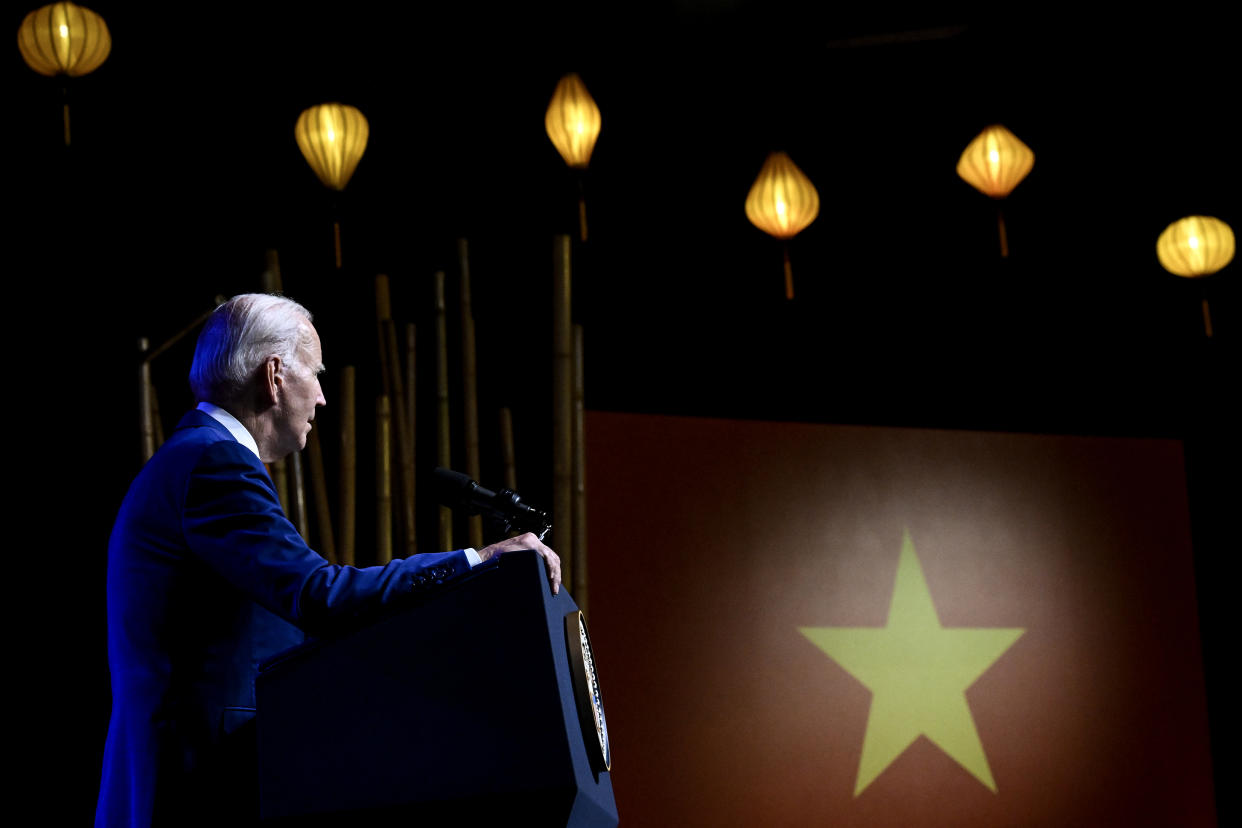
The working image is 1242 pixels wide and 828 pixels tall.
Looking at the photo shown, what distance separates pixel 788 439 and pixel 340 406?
1.54 metres

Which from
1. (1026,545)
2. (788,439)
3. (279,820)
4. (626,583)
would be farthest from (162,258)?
(1026,545)

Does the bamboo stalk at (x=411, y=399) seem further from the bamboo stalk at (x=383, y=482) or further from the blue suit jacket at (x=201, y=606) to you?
the blue suit jacket at (x=201, y=606)

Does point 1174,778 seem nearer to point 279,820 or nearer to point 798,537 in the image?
point 798,537

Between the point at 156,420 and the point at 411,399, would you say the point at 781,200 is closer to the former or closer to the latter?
the point at 411,399

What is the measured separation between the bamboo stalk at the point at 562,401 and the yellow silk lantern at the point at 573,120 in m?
0.33

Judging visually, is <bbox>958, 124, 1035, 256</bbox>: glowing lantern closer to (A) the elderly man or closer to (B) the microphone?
(B) the microphone

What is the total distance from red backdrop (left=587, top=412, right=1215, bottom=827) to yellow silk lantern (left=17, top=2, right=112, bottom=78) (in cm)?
183

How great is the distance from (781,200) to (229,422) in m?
2.86

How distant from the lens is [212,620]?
1.38m

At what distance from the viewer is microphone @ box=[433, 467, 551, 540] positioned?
4.60 ft

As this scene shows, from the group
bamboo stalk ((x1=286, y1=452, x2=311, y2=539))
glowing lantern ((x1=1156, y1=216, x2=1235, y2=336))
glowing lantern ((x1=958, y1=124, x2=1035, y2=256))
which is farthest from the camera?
glowing lantern ((x1=1156, y1=216, x2=1235, y2=336))

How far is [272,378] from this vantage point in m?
1.50

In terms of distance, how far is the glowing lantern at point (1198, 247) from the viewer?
449 centimetres

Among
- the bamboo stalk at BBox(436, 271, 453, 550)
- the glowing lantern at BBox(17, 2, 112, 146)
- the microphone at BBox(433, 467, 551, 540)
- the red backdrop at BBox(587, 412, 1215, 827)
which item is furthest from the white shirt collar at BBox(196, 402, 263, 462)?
the red backdrop at BBox(587, 412, 1215, 827)
